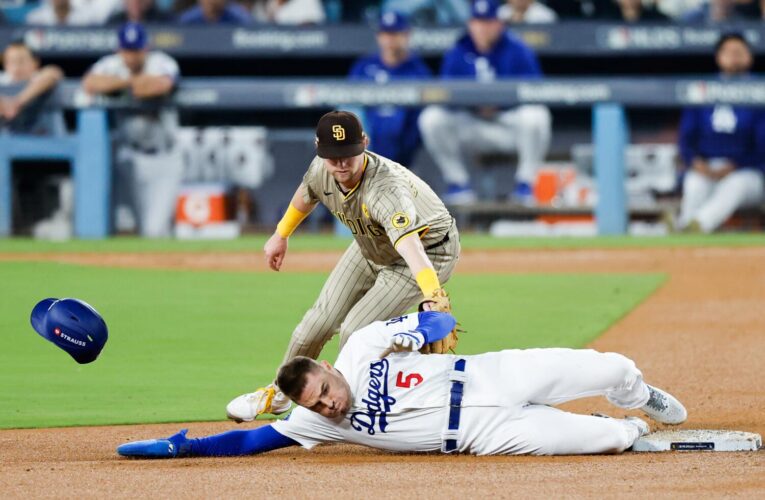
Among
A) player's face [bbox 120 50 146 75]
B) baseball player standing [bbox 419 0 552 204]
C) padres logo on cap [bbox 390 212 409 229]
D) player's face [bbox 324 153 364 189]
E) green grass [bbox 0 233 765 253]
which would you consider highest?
player's face [bbox 120 50 146 75]

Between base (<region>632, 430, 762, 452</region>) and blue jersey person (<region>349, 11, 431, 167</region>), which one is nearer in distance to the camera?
base (<region>632, 430, 762, 452</region>)

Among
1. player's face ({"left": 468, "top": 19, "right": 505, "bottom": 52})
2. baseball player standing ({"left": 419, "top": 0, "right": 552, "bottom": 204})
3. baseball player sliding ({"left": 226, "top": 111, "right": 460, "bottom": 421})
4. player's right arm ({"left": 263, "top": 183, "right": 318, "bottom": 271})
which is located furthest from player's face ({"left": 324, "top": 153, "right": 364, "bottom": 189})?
baseball player standing ({"left": 419, "top": 0, "right": 552, "bottom": 204})

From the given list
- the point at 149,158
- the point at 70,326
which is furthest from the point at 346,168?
the point at 149,158

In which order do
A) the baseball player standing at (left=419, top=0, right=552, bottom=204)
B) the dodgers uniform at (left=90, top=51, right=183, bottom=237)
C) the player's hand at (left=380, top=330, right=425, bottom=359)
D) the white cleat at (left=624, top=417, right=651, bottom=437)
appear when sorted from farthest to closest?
the dodgers uniform at (left=90, top=51, right=183, bottom=237)
the baseball player standing at (left=419, top=0, right=552, bottom=204)
the white cleat at (left=624, top=417, right=651, bottom=437)
the player's hand at (left=380, top=330, right=425, bottom=359)

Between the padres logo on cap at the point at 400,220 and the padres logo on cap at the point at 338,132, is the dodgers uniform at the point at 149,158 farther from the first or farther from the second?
the padres logo on cap at the point at 400,220

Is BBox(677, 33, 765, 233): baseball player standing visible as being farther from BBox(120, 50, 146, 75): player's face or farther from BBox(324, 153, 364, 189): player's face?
BBox(324, 153, 364, 189): player's face

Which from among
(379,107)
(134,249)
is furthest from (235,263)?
(379,107)

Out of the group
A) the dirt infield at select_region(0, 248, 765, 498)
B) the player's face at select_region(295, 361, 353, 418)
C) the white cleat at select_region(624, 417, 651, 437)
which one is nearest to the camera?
the dirt infield at select_region(0, 248, 765, 498)

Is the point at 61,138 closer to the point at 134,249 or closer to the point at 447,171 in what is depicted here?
the point at 134,249

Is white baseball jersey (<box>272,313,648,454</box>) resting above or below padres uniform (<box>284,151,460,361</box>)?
below
